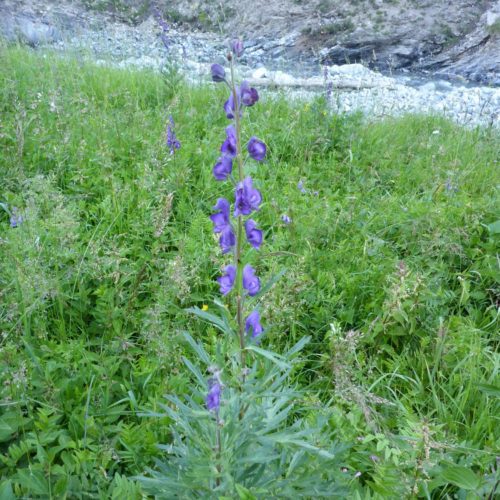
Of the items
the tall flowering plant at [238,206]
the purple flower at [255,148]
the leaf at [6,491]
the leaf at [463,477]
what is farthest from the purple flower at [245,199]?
the leaf at [6,491]

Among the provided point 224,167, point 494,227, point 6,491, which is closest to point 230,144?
point 224,167

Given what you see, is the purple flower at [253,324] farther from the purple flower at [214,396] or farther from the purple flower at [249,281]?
the purple flower at [214,396]

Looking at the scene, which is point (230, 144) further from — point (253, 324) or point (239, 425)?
point (239, 425)

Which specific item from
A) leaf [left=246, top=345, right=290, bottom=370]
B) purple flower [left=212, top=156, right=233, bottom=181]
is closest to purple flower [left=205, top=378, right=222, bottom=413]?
leaf [left=246, top=345, right=290, bottom=370]

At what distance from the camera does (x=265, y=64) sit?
11.3 m

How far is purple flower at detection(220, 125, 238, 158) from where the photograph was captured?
53.1 inches

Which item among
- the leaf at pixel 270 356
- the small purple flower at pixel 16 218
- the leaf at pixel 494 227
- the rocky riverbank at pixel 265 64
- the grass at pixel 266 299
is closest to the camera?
the leaf at pixel 270 356

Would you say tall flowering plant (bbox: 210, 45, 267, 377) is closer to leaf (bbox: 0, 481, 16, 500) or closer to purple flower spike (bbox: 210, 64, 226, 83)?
purple flower spike (bbox: 210, 64, 226, 83)

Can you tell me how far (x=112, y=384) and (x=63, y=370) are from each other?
0.19 meters

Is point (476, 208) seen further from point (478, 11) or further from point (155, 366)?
point (478, 11)

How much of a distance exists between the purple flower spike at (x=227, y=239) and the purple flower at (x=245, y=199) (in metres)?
0.07

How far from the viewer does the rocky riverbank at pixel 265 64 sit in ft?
20.0

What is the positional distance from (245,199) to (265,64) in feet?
35.0

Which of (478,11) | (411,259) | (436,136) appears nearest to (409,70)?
(478,11)
